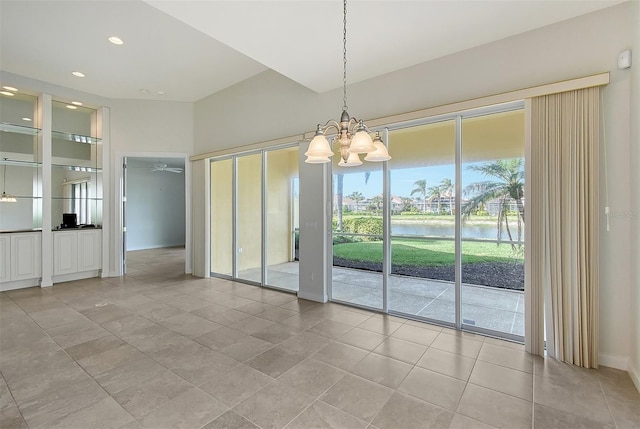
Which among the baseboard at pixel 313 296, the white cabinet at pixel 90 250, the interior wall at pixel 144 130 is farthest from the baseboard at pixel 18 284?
the baseboard at pixel 313 296

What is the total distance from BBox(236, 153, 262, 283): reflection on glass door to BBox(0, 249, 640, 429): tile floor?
6.77 ft

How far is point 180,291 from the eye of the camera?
533 centimetres

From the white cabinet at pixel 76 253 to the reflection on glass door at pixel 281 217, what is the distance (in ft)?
12.6

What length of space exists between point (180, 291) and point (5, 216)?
3.58 meters

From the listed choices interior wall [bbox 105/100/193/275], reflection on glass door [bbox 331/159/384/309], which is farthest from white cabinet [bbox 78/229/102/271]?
reflection on glass door [bbox 331/159/384/309]

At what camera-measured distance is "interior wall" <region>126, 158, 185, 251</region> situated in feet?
35.0

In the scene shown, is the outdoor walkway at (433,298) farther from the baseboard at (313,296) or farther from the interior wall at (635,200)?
the interior wall at (635,200)

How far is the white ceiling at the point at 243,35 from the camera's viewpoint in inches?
110

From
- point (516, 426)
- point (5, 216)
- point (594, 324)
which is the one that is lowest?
point (516, 426)

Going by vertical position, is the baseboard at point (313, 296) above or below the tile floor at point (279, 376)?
above

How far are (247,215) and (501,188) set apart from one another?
4715 mm

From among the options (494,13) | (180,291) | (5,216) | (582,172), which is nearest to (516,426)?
(582,172)

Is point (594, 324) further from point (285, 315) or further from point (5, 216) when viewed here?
point (5, 216)

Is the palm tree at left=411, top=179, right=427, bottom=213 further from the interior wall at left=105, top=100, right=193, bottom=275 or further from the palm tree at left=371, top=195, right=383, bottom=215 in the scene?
the interior wall at left=105, top=100, right=193, bottom=275
